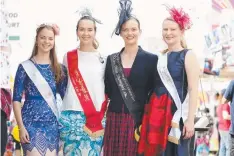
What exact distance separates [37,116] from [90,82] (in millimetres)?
489

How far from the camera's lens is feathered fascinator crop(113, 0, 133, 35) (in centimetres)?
387

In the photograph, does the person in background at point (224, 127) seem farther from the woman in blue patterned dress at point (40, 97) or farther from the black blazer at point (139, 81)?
the woman in blue patterned dress at point (40, 97)

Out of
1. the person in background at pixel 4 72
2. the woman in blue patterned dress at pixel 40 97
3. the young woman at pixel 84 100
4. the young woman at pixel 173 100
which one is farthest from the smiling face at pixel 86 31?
the person in background at pixel 4 72

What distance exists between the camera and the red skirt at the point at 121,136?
378 centimetres

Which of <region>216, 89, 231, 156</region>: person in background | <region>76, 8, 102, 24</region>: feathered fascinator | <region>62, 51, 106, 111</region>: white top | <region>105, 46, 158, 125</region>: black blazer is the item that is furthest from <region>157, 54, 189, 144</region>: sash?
<region>216, 89, 231, 156</region>: person in background

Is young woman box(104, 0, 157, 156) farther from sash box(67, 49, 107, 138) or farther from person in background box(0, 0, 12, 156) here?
person in background box(0, 0, 12, 156)

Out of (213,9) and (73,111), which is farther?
(213,9)

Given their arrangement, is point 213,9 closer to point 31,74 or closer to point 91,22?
point 91,22

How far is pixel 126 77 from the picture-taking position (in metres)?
3.78

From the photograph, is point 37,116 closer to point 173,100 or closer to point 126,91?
point 126,91

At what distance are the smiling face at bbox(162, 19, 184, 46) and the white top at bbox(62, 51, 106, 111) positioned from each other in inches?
22.5

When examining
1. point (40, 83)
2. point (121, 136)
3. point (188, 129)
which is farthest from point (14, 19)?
point (188, 129)

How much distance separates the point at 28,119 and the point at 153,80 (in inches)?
39.1

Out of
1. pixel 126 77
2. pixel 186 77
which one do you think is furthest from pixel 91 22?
pixel 186 77
